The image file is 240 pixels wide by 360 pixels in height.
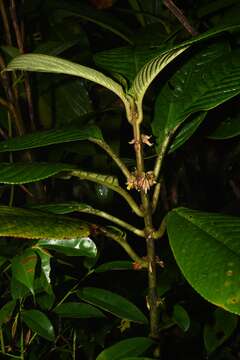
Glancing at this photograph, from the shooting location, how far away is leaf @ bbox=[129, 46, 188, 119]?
→ 19.8 inches

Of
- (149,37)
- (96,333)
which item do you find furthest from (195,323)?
(149,37)

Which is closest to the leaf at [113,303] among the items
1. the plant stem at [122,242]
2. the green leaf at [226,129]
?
the plant stem at [122,242]

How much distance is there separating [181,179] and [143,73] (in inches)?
39.3

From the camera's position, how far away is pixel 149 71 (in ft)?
1.72

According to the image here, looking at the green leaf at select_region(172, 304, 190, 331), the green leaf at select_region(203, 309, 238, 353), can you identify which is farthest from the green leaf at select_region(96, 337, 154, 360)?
the green leaf at select_region(203, 309, 238, 353)

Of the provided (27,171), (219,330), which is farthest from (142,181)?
(219,330)

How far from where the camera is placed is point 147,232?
61cm

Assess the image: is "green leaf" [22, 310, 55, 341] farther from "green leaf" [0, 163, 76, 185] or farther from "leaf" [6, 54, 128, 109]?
"leaf" [6, 54, 128, 109]

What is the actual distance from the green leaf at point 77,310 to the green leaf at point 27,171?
29 cm

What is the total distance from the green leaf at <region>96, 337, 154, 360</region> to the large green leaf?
30 cm

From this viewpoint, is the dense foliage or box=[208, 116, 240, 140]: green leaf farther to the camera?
box=[208, 116, 240, 140]: green leaf

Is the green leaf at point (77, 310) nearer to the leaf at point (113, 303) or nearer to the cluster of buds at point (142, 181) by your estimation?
the leaf at point (113, 303)

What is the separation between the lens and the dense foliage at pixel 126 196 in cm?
51

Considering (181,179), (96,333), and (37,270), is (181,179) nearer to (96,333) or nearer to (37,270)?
(96,333)
